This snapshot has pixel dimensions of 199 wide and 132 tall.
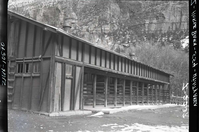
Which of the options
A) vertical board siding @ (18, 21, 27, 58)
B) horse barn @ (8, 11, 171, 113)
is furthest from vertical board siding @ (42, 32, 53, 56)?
vertical board siding @ (18, 21, 27, 58)

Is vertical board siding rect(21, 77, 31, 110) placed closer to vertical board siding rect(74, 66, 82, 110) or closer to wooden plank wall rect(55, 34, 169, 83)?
wooden plank wall rect(55, 34, 169, 83)

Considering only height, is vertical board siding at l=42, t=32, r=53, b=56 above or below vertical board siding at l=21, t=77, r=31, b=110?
above

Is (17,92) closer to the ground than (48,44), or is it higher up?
closer to the ground

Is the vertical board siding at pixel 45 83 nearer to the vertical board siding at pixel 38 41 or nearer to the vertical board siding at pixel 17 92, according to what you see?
the vertical board siding at pixel 38 41

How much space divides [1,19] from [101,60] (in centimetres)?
1093

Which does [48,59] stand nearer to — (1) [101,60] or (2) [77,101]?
(2) [77,101]

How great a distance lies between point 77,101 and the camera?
1192 centimetres

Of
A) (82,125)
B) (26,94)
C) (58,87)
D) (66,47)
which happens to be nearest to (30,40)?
(66,47)

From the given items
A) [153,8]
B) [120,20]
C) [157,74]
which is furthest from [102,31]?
[157,74]

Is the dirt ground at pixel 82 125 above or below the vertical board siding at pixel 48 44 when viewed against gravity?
below

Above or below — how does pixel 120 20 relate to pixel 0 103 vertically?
above

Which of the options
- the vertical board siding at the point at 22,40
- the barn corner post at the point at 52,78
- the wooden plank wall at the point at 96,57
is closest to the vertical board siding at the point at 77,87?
the wooden plank wall at the point at 96,57

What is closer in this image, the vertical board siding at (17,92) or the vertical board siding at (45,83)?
the vertical board siding at (45,83)

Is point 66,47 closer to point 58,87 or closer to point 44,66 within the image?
point 44,66
